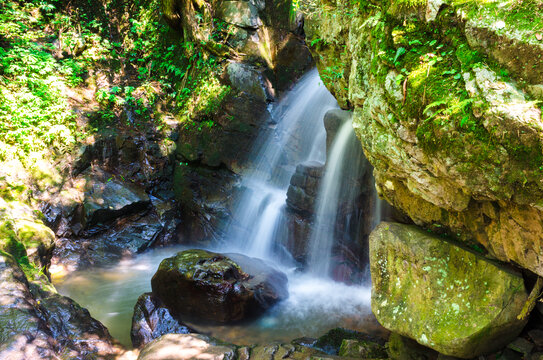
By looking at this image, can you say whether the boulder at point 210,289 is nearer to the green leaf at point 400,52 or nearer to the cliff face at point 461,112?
the cliff face at point 461,112

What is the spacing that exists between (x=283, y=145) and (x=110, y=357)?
22.8 feet

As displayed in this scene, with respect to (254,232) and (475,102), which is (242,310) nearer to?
(254,232)

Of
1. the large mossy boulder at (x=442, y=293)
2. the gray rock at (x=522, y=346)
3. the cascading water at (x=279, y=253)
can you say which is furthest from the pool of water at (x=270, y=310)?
the gray rock at (x=522, y=346)

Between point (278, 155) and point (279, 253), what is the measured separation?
2909 millimetres

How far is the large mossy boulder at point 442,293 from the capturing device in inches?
133

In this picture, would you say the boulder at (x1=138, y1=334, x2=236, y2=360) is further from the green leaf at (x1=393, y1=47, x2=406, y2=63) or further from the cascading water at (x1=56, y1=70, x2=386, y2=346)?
the green leaf at (x1=393, y1=47, x2=406, y2=63)

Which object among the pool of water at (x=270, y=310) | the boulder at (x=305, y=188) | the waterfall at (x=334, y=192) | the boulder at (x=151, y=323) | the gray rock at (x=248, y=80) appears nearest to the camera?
the boulder at (x=151, y=323)

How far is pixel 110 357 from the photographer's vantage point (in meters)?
4.59

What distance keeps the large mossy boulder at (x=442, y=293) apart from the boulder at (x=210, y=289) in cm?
286

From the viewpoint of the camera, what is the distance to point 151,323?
5.60 meters

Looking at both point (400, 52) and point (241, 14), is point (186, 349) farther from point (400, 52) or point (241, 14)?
point (241, 14)

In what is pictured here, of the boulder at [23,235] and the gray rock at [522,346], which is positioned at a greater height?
the gray rock at [522,346]

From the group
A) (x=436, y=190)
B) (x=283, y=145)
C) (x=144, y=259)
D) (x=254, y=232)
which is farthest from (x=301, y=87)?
(x=436, y=190)

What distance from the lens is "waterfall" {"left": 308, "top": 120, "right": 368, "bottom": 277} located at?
7.04 metres
